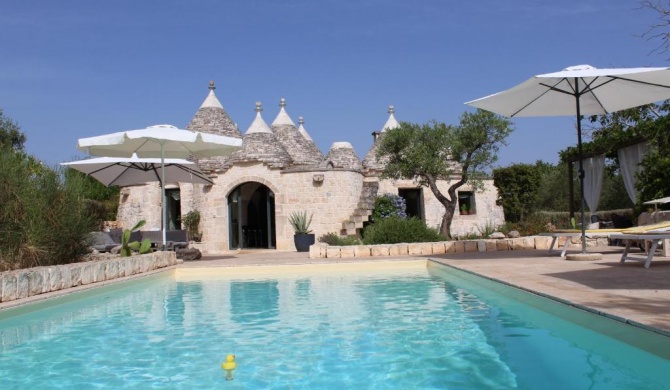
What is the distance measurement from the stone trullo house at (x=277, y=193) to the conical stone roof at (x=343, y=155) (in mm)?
38

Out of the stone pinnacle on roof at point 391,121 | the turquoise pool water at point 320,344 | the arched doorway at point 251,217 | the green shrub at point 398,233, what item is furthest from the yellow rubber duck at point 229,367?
the stone pinnacle on roof at point 391,121

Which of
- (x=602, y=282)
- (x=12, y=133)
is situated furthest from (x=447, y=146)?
(x=12, y=133)

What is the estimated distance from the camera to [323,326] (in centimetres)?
550

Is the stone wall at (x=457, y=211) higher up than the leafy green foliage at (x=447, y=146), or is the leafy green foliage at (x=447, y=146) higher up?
the leafy green foliage at (x=447, y=146)

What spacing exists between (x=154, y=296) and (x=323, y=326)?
3.45 metres

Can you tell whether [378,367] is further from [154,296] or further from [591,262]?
[591,262]

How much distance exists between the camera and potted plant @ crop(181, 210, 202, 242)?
1912cm

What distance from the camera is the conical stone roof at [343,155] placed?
21109 millimetres

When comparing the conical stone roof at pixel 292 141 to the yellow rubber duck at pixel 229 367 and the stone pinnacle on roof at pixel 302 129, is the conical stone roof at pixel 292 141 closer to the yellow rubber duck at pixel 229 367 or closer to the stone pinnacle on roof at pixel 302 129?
the stone pinnacle on roof at pixel 302 129

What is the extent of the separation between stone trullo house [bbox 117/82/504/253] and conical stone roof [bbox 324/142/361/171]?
0.04 m

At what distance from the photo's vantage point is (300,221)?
16.5 m

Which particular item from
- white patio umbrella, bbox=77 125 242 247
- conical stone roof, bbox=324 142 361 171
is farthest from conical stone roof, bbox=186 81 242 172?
white patio umbrella, bbox=77 125 242 247

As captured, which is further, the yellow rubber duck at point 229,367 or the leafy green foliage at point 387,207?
the leafy green foliage at point 387,207

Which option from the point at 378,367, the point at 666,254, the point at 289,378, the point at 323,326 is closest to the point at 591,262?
the point at 666,254
